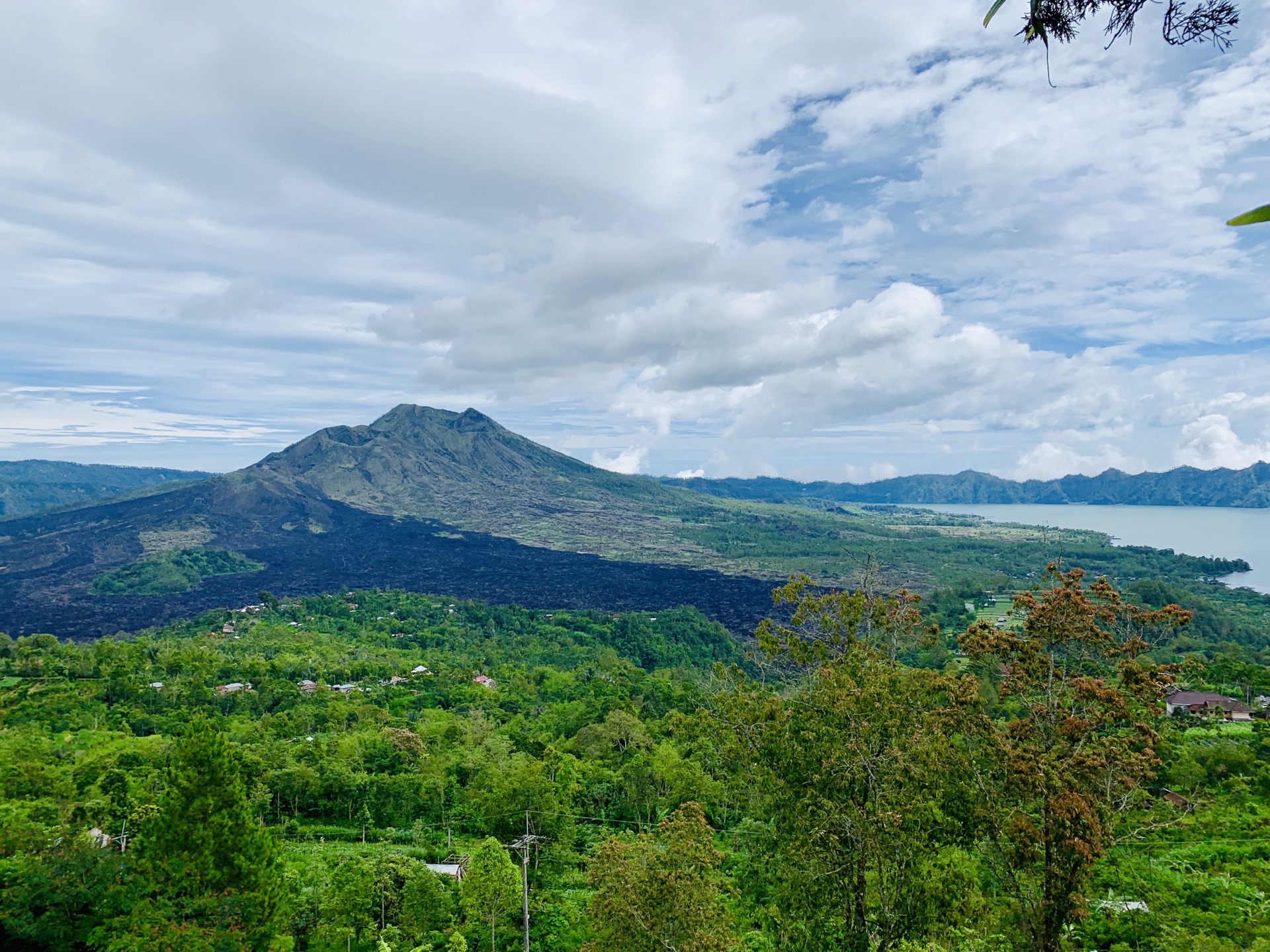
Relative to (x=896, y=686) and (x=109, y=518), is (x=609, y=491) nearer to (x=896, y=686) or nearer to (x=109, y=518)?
(x=109, y=518)

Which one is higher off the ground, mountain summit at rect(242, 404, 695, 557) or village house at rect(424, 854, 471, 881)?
mountain summit at rect(242, 404, 695, 557)

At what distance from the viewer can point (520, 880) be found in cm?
1487

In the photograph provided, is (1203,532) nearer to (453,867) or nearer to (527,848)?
(453,867)

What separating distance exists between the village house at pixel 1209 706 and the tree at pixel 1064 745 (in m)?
27.3

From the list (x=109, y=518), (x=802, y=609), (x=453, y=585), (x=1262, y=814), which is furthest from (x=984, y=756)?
(x=109, y=518)

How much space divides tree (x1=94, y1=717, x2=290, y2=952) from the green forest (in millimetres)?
55

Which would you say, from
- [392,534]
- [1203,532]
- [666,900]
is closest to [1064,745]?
[666,900]

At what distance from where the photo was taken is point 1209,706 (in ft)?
94.7

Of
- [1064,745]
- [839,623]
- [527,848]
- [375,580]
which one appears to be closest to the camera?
[1064,745]

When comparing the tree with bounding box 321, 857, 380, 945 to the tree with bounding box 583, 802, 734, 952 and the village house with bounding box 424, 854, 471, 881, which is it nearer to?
the village house with bounding box 424, 854, 471, 881

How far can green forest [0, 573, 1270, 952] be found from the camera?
6652mm

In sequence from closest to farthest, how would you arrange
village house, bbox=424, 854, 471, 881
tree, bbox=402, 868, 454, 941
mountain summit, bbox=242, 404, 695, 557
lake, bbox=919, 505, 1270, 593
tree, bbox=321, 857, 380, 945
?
tree, bbox=321, 857, 380, 945 → tree, bbox=402, 868, 454, 941 → village house, bbox=424, 854, 471, 881 → lake, bbox=919, 505, 1270, 593 → mountain summit, bbox=242, 404, 695, 557

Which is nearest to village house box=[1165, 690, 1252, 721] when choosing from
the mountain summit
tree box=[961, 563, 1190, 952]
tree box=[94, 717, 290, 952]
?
tree box=[961, 563, 1190, 952]

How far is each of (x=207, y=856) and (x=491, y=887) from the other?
5.60 metres
